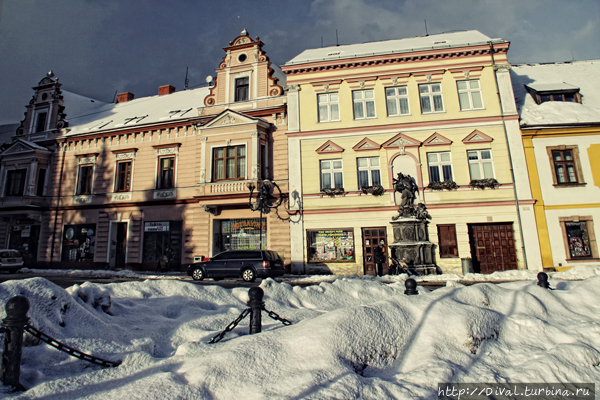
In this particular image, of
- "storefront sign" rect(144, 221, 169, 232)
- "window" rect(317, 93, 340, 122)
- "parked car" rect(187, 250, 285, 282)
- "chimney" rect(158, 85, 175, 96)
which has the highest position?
"chimney" rect(158, 85, 175, 96)

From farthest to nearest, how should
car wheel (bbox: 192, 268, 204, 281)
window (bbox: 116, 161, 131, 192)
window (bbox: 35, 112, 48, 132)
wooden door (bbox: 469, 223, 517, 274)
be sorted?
1. window (bbox: 35, 112, 48, 132)
2. window (bbox: 116, 161, 131, 192)
3. wooden door (bbox: 469, 223, 517, 274)
4. car wheel (bbox: 192, 268, 204, 281)

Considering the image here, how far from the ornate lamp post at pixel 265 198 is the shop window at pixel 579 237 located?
14.6 metres

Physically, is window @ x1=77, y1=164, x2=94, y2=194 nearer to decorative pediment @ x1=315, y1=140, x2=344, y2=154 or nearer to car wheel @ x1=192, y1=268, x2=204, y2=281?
car wheel @ x1=192, y1=268, x2=204, y2=281

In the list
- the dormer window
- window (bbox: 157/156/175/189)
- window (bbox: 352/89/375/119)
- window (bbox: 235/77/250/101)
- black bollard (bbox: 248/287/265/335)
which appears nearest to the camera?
black bollard (bbox: 248/287/265/335)

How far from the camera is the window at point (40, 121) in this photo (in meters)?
26.5

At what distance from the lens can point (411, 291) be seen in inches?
254

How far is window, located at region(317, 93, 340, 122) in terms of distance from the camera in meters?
20.2

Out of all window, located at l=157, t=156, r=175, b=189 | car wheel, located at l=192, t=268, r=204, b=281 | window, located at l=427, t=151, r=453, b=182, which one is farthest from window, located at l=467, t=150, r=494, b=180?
window, located at l=157, t=156, r=175, b=189

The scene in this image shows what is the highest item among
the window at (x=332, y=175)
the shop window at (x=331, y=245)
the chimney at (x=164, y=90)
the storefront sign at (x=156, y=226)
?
the chimney at (x=164, y=90)

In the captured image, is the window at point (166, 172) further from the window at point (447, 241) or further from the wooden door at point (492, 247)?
the wooden door at point (492, 247)

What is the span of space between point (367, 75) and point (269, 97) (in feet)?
19.4

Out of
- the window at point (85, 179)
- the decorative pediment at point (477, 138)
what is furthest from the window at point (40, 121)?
the decorative pediment at point (477, 138)

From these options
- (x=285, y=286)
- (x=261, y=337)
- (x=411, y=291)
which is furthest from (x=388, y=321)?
(x=285, y=286)

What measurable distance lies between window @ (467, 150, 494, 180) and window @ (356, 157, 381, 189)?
4.82m
